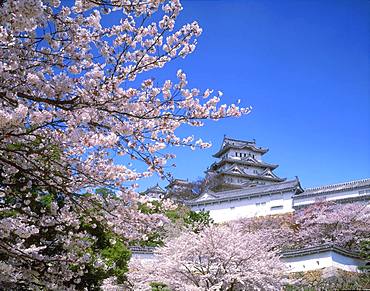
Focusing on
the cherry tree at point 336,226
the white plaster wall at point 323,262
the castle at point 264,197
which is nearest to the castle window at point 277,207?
the castle at point 264,197

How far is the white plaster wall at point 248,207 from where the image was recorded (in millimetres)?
28672

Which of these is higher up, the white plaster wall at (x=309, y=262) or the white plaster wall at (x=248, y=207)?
the white plaster wall at (x=248, y=207)

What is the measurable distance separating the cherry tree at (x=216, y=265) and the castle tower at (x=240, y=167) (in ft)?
98.0

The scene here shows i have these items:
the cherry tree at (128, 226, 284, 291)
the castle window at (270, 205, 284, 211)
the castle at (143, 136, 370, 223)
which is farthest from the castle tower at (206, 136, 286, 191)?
the cherry tree at (128, 226, 284, 291)

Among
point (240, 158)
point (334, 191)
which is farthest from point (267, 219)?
point (240, 158)

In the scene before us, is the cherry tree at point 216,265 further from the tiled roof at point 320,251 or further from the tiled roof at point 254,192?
the tiled roof at point 254,192

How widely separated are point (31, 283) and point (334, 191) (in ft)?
81.6

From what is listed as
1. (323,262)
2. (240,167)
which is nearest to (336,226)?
(323,262)

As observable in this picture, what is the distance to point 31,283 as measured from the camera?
5.18m

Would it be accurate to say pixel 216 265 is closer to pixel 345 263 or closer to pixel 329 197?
pixel 345 263

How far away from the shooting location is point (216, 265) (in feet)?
35.1

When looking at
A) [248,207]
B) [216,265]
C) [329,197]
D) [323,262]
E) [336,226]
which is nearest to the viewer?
[216,265]

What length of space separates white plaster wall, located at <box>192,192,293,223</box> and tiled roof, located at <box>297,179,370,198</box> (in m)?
1.37

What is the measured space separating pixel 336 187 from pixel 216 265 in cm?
1962
